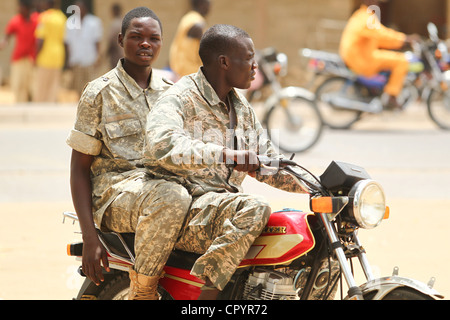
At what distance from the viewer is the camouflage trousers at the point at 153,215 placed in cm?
308

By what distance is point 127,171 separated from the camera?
11.3ft

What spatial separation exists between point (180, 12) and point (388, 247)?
1282 cm

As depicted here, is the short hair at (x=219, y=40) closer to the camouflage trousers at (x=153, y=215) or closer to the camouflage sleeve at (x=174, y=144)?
the camouflage sleeve at (x=174, y=144)

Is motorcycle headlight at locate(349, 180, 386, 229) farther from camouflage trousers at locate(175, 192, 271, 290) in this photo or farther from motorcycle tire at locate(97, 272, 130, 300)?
motorcycle tire at locate(97, 272, 130, 300)

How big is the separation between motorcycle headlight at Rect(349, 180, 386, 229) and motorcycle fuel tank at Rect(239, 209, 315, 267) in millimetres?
189

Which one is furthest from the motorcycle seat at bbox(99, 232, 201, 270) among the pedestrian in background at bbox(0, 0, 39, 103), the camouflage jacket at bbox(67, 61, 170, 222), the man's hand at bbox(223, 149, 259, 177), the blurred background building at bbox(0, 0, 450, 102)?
the blurred background building at bbox(0, 0, 450, 102)

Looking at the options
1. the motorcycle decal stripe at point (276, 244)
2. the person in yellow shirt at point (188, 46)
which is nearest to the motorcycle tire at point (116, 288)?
the motorcycle decal stripe at point (276, 244)

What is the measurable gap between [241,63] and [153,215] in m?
0.66

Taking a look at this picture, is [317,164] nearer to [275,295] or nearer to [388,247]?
[388,247]

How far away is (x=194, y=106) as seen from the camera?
319cm

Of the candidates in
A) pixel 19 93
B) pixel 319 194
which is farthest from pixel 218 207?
pixel 19 93

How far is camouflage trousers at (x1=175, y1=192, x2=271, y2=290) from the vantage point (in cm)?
296

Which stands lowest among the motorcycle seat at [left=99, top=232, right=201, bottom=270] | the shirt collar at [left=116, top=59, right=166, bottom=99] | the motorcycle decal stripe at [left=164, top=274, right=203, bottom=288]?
the motorcycle decal stripe at [left=164, top=274, right=203, bottom=288]
